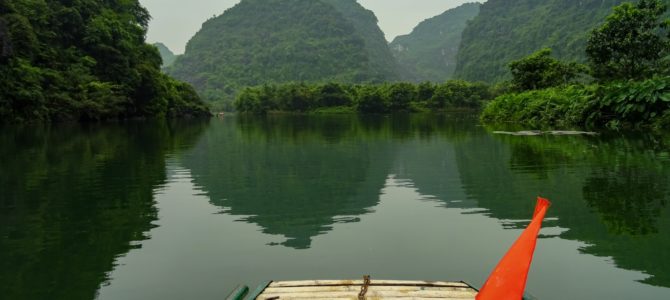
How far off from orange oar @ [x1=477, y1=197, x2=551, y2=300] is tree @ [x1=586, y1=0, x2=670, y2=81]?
39.8 meters

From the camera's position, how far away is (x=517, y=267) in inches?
179

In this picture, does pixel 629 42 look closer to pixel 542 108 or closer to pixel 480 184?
pixel 542 108

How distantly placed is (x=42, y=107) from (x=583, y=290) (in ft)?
183

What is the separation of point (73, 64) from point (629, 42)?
54.8 m

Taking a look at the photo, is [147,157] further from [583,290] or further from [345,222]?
A: [583,290]

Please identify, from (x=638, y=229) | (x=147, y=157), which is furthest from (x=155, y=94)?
(x=638, y=229)

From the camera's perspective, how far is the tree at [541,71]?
5612 cm

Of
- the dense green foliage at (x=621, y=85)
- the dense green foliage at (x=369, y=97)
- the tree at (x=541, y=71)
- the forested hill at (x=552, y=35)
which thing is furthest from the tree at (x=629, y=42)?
the forested hill at (x=552, y=35)

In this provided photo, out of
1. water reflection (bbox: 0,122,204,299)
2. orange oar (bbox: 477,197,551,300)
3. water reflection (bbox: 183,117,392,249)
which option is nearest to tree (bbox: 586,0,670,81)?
water reflection (bbox: 183,117,392,249)

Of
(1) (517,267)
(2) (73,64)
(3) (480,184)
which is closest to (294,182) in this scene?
(3) (480,184)

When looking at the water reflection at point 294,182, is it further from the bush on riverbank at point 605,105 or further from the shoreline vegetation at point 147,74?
the shoreline vegetation at point 147,74

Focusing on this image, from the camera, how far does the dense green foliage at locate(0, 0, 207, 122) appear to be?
50.8 meters

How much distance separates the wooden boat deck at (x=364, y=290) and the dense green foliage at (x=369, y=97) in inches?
4317

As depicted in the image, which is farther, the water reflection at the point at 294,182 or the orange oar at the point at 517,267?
the water reflection at the point at 294,182
